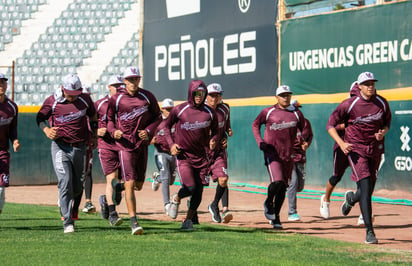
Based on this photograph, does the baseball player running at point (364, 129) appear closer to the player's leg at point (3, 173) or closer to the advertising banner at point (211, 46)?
the player's leg at point (3, 173)

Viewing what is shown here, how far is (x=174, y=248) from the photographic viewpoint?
371 inches

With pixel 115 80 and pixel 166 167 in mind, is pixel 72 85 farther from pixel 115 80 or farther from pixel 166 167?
pixel 166 167

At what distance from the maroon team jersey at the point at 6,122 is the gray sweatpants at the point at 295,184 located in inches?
192

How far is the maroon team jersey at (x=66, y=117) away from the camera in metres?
11.1

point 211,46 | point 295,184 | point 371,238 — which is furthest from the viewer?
point 211,46

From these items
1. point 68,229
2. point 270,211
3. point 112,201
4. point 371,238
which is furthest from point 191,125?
point 371,238

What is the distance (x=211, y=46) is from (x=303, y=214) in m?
11.4

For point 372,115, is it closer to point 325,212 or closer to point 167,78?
point 325,212

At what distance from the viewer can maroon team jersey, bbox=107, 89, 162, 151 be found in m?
11.1

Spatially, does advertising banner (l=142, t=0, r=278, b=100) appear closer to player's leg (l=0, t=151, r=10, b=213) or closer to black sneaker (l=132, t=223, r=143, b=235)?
player's leg (l=0, t=151, r=10, b=213)

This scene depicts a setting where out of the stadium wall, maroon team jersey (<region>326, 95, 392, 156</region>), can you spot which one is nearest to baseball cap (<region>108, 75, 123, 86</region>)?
maroon team jersey (<region>326, 95, 392, 156</region>)

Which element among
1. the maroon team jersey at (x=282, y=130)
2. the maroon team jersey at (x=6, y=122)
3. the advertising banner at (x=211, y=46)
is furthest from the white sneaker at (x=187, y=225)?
→ the advertising banner at (x=211, y=46)

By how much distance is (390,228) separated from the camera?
1279 centimetres

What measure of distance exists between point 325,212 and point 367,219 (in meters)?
3.27
